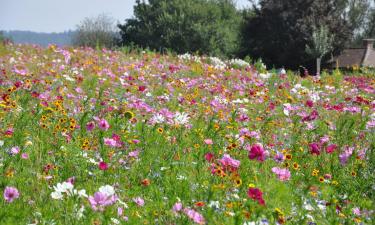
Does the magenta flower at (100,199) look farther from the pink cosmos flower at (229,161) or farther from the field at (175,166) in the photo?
the pink cosmos flower at (229,161)

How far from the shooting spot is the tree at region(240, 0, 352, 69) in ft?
138

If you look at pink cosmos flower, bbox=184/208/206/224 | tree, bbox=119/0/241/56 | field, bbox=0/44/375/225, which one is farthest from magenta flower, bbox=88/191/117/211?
tree, bbox=119/0/241/56

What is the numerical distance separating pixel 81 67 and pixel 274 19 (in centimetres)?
3476

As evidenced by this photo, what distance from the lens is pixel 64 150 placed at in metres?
5.02

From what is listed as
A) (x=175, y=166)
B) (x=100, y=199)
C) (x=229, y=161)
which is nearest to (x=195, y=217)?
(x=100, y=199)

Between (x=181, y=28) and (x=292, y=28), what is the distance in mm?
18175

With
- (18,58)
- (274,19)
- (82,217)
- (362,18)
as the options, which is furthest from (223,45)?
(82,217)

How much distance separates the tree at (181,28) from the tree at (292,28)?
33.6 feet

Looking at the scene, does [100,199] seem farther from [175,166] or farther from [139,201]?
[175,166]

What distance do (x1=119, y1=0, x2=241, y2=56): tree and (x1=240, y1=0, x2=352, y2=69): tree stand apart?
33.6 ft

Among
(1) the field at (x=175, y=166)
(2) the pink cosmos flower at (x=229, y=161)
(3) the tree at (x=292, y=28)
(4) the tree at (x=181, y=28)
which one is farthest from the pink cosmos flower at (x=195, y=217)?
(4) the tree at (x=181, y=28)

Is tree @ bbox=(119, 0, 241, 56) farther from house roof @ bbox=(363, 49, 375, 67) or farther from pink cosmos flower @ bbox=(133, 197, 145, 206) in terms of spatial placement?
pink cosmos flower @ bbox=(133, 197, 145, 206)

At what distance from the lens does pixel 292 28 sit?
41.8m

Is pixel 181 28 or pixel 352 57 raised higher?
pixel 181 28
